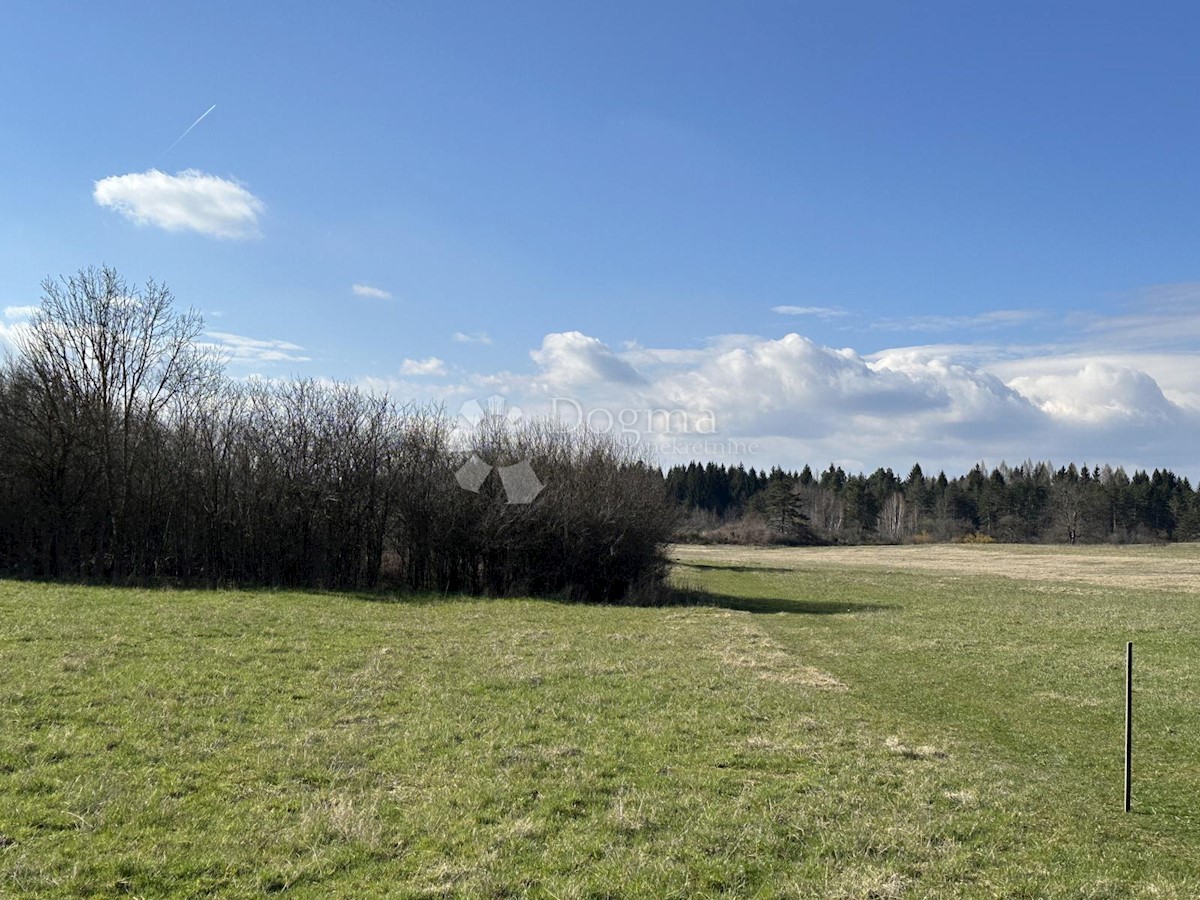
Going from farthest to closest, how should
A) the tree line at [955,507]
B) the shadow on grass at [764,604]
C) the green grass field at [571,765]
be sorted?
the tree line at [955,507], the shadow on grass at [764,604], the green grass field at [571,765]

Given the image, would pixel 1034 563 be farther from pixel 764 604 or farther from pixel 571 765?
pixel 571 765

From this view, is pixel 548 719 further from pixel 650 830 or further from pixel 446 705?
pixel 650 830

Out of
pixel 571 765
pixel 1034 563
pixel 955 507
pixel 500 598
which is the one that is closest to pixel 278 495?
pixel 500 598

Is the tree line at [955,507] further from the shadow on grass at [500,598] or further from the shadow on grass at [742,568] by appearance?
the shadow on grass at [500,598]

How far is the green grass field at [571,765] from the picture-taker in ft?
17.5

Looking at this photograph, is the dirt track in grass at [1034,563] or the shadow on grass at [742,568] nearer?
the dirt track in grass at [1034,563]

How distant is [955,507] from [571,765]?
372 ft

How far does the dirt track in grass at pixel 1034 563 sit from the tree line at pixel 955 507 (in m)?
10.1

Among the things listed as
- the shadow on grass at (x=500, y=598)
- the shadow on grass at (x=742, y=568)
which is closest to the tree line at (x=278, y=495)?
the shadow on grass at (x=500, y=598)

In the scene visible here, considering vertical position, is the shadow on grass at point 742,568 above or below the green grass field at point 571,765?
below

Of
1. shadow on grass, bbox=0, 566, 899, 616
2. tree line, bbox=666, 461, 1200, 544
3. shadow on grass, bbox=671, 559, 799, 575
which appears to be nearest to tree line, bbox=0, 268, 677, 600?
shadow on grass, bbox=0, 566, 899, 616

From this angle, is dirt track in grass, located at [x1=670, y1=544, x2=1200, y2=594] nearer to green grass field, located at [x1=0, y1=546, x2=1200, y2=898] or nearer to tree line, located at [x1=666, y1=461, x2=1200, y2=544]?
tree line, located at [x1=666, y1=461, x2=1200, y2=544]

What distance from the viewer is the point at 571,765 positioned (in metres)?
7.70

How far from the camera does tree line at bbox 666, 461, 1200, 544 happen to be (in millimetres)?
97812
